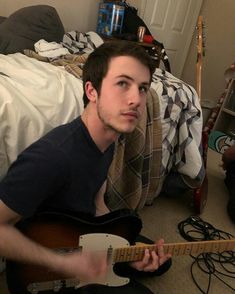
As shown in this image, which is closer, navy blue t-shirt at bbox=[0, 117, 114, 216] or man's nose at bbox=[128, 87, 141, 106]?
navy blue t-shirt at bbox=[0, 117, 114, 216]

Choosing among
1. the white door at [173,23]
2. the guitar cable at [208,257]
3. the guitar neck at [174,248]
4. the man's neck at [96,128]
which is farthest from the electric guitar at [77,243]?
the white door at [173,23]

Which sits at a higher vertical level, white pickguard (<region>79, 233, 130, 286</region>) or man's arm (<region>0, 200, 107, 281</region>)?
man's arm (<region>0, 200, 107, 281</region>)

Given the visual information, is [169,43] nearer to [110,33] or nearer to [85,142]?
[110,33]

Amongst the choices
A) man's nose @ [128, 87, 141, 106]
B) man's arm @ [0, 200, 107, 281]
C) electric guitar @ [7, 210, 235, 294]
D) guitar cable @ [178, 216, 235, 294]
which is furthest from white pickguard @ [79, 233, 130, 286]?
guitar cable @ [178, 216, 235, 294]

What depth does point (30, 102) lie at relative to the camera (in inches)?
40.3

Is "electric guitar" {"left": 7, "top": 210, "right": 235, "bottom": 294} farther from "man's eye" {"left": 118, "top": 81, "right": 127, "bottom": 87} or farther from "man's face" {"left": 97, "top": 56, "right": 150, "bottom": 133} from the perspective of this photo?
"man's eye" {"left": 118, "top": 81, "right": 127, "bottom": 87}

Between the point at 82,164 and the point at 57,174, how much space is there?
0.10 metres

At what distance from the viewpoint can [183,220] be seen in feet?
5.67

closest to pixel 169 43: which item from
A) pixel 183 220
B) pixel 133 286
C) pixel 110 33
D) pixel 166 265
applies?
pixel 110 33

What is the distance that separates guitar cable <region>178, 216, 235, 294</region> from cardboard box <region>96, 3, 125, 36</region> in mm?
1561

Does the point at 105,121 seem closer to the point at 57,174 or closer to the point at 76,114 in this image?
the point at 57,174

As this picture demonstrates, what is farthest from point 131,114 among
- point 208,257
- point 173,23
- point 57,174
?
point 173,23

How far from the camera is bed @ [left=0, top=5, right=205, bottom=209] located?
0.98 metres

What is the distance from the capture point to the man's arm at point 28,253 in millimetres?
666
